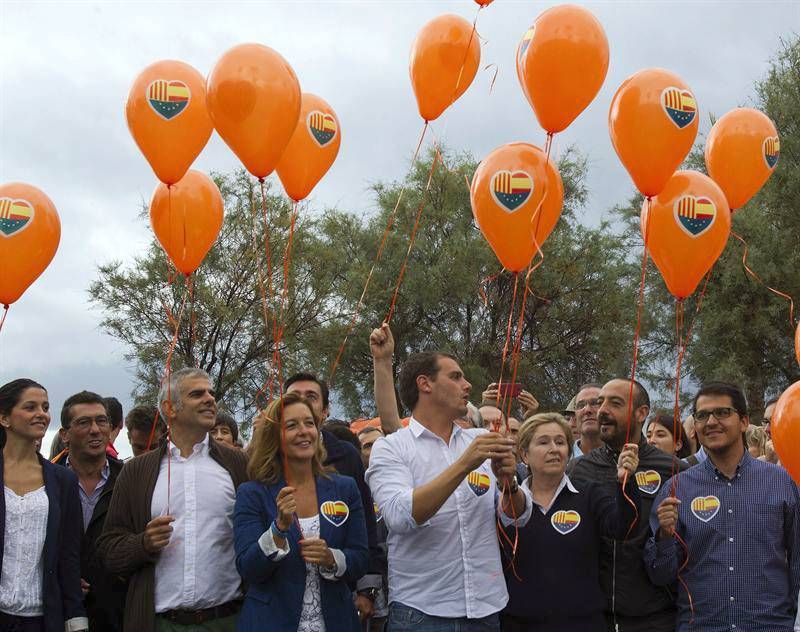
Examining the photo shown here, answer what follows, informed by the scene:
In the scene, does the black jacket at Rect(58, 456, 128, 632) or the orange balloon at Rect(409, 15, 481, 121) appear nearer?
the black jacket at Rect(58, 456, 128, 632)

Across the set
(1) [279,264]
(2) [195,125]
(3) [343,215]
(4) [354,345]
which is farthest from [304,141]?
(3) [343,215]

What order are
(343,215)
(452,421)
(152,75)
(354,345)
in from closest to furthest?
(452,421) < (152,75) < (354,345) < (343,215)

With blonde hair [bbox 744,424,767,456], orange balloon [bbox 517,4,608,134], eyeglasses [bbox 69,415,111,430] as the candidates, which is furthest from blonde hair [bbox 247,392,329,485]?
blonde hair [bbox 744,424,767,456]

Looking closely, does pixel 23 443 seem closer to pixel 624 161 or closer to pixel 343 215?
pixel 624 161

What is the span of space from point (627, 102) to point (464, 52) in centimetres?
129

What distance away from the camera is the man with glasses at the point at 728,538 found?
4.59m

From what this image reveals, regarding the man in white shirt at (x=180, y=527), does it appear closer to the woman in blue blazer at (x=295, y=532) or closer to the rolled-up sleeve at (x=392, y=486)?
the woman in blue blazer at (x=295, y=532)

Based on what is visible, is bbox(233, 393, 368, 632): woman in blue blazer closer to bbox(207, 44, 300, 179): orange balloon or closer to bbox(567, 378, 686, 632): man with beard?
bbox(567, 378, 686, 632): man with beard

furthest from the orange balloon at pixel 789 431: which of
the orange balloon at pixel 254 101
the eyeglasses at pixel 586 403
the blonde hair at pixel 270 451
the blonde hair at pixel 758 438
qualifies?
the blonde hair at pixel 758 438

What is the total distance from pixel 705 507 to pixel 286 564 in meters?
1.94

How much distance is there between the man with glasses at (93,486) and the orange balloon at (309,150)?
5.81 ft

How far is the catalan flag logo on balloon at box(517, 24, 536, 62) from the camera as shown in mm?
5409

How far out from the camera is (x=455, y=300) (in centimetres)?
2834

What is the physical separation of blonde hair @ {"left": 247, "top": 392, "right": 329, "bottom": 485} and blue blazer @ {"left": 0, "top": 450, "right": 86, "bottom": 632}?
0.98 metres
